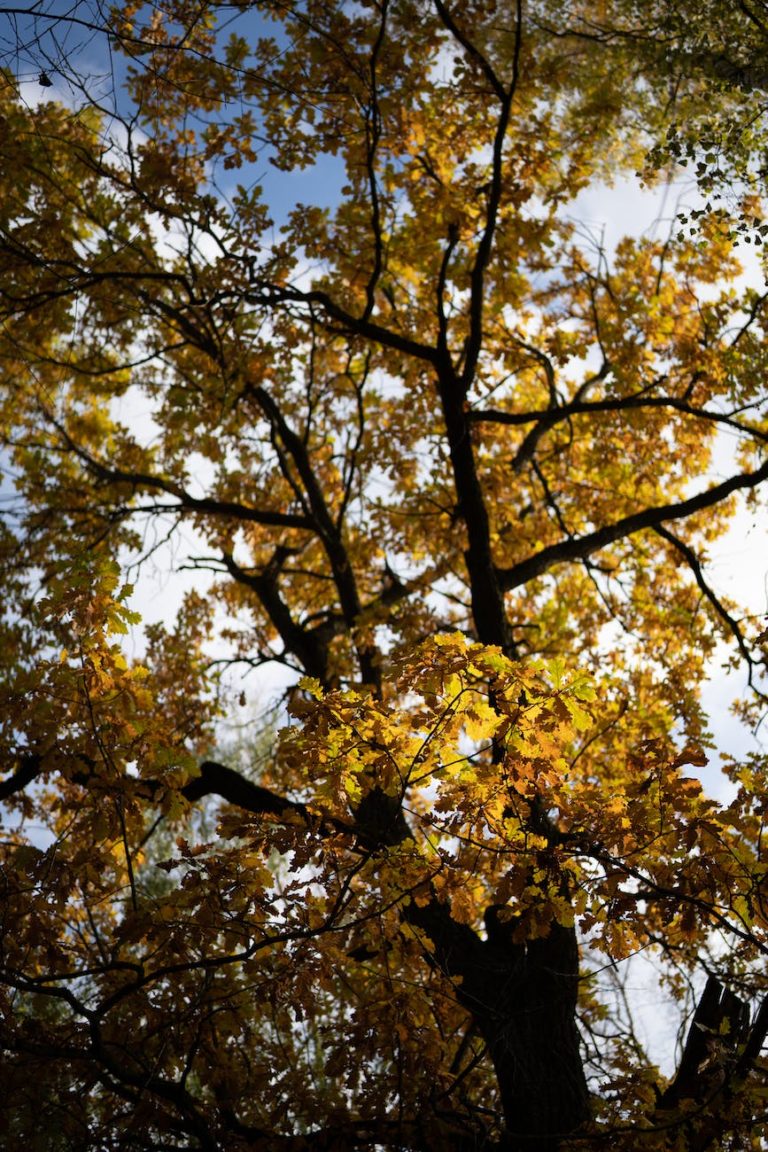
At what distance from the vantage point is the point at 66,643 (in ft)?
15.5

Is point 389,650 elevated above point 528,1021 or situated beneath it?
elevated above

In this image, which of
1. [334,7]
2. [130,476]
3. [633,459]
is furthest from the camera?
[633,459]

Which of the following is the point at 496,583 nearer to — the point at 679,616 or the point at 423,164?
the point at 423,164

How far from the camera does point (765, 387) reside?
6578mm

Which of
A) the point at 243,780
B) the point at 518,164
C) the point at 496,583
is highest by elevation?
the point at 518,164

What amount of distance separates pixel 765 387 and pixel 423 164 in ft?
10.4

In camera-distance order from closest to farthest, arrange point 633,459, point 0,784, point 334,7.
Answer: point 0,784, point 334,7, point 633,459

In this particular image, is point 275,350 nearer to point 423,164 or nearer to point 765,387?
point 423,164

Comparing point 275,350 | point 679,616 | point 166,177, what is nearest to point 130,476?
point 275,350

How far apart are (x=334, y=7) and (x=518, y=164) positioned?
193 centimetres

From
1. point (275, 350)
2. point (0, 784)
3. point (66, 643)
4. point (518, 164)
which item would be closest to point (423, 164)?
point (518, 164)

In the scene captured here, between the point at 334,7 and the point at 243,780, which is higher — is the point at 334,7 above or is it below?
above

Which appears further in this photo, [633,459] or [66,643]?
[633,459]

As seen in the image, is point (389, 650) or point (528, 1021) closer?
point (528, 1021)
